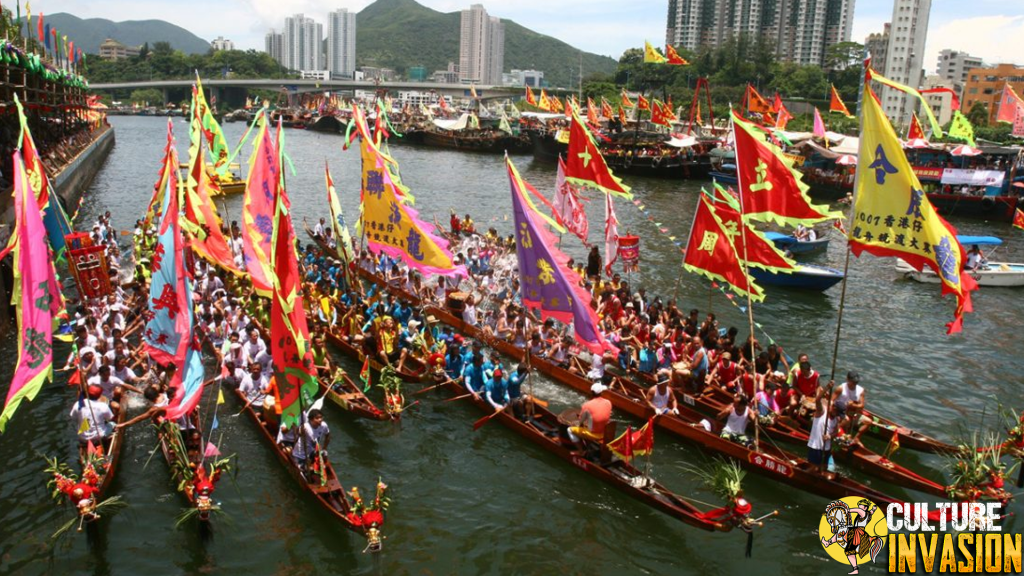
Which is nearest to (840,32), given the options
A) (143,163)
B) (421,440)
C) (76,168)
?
(143,163)

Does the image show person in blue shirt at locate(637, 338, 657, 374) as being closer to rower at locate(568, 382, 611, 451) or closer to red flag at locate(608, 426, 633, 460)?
rower at locate(568, 382, 611, 451)

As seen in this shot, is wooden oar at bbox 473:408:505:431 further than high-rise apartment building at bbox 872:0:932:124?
No

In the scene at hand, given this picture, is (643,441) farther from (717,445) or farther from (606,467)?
(717,445)

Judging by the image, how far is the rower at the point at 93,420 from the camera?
1411 cm

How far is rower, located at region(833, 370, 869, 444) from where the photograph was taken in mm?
16031

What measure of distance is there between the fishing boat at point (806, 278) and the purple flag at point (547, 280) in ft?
58.5

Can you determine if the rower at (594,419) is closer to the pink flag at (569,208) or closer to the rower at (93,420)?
the rower at (93,420)

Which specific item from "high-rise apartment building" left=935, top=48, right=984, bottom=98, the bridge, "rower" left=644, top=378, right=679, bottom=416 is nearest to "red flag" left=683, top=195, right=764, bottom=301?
"rower" left=644, top=378, right=679, bottom=416

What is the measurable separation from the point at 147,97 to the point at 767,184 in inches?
8277

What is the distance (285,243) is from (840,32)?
8430 inches

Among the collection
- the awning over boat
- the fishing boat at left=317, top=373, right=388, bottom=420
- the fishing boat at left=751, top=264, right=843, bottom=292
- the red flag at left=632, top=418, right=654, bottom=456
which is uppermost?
the awning over boat

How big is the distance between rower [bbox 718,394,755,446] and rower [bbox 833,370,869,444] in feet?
6.29

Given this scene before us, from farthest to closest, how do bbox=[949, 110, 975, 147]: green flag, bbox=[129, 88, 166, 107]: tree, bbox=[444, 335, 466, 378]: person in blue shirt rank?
bbox=[129, 88, 166, 107]: tree, bbox=[949, 110, 975, 147]: green flag, bbox=[444, 335, 466, 378]: person in blue shirt

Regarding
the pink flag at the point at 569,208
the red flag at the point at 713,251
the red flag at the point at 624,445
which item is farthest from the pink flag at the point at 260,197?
the pink flag at the point at 569,208
